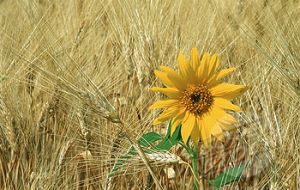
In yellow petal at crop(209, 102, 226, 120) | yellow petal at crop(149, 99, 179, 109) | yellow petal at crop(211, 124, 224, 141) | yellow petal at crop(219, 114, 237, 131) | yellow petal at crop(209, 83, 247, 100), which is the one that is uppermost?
yellow petal at crop(209, 83, 247, 100)

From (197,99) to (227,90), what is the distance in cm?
5

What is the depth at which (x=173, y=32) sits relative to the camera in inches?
58.3

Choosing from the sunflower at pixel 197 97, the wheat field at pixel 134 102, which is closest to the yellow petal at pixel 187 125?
the sunflower at pixel 197 97

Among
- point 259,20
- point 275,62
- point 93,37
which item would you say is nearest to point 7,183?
point 93,37

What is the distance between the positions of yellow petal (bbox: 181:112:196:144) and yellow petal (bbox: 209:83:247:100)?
0.05 metres

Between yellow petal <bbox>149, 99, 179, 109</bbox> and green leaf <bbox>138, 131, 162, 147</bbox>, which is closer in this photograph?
yellow petal <bbox>149, 99, 179, 109</bbox>

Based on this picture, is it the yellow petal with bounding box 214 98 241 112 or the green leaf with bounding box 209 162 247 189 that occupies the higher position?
the yellow petal with bounding box 214 98 241 112

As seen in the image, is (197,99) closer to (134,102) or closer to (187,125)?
(187,125)

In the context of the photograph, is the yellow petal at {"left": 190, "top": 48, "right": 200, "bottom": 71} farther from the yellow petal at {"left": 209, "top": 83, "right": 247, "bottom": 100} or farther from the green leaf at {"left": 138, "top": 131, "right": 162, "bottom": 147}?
the green leaf at {"left": 138, "top": 131, "right": 162, "bottom": 147}

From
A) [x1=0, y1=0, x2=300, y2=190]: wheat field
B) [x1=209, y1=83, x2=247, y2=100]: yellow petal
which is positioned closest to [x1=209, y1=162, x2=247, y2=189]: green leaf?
[x1=0, y1=0, x2=300, y2=190]: wheat field

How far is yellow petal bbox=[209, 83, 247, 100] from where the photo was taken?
0.88 meters

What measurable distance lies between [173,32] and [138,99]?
238 mm

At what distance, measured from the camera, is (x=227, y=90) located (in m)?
0.89

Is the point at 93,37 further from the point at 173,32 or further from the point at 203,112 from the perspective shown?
the point at 203,112
